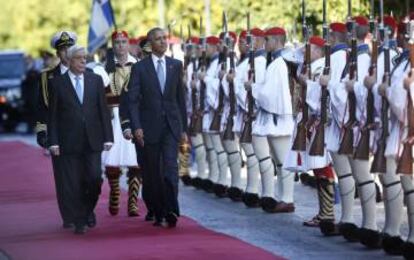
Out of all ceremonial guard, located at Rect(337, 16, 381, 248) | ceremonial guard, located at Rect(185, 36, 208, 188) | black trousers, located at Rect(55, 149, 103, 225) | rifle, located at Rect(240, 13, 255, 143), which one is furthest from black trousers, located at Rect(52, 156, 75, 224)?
ceremonial guard, located at Rect(185, 36, 208, 188)

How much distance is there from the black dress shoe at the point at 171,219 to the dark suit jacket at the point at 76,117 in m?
0.96

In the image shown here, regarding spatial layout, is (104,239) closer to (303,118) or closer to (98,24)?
(303,118)

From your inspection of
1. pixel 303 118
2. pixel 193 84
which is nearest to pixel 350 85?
pixel 303 118

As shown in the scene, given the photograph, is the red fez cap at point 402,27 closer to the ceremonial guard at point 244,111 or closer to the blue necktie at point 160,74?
the blue necktie at point 160,74

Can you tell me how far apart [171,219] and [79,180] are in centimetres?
100

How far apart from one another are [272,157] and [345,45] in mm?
4034

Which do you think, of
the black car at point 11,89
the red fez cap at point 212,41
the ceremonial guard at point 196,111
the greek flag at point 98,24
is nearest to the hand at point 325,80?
the ceremonial guard at point 196,111

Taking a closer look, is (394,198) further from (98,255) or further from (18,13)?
(18,13)

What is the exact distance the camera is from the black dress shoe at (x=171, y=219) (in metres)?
16.4

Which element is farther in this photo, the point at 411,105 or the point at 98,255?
the point at 98,255

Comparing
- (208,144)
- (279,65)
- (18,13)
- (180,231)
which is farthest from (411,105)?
(18,13)

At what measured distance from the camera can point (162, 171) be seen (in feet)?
54.4

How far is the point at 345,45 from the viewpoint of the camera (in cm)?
1538

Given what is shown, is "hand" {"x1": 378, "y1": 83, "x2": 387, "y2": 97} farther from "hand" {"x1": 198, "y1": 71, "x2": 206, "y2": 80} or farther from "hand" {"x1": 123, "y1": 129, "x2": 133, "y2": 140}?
"hand" {"x1": 198, "y1": 71, "x2": 206, "y2": 80}
